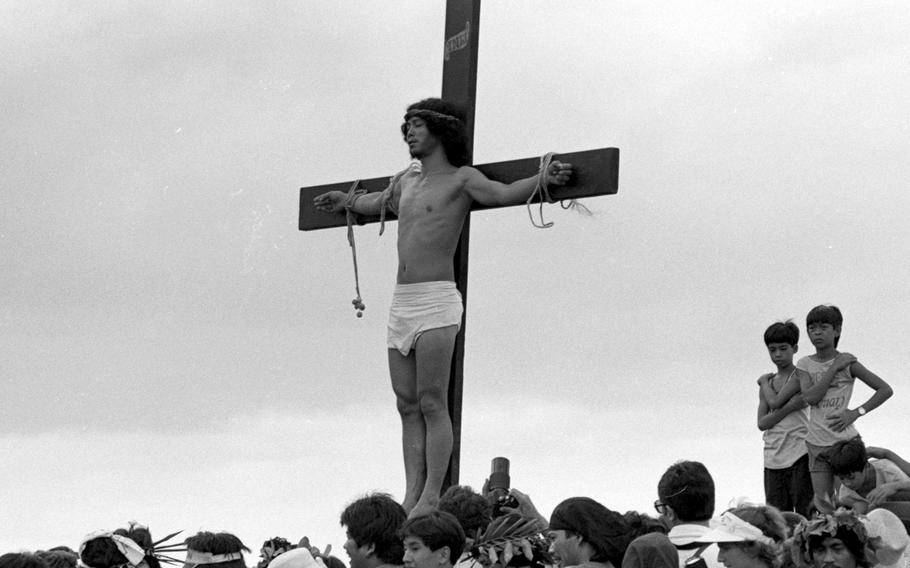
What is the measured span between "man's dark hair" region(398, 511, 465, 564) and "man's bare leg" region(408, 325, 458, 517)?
8.04ft

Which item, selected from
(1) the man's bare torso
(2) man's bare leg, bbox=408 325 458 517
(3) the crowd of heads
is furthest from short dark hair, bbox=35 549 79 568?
(1) the man's bare torso

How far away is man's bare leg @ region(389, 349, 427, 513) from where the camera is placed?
25.1 feet

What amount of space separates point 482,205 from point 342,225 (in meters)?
1.15

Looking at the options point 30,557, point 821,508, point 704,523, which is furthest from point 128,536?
point 821,508

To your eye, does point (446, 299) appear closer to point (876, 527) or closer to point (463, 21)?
point (463, 21)

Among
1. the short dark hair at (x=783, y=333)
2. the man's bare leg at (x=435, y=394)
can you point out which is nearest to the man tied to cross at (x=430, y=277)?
the man's bare leg at (x=435, y=394)

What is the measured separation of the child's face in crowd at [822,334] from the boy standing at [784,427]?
0.57ft

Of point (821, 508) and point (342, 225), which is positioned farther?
point (342, 225)

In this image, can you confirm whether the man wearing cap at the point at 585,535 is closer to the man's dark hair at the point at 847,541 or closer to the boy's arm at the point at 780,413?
the man's dark hair at the point at 847,541

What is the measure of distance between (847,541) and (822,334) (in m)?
3.03

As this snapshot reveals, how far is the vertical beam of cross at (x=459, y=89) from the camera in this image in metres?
7.84

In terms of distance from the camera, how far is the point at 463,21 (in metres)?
8.41

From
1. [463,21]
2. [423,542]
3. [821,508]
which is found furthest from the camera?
[463,21]

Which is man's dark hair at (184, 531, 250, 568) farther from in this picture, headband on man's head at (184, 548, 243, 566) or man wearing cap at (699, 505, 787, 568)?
man wearing cap at (699, 505, 787, 568)
